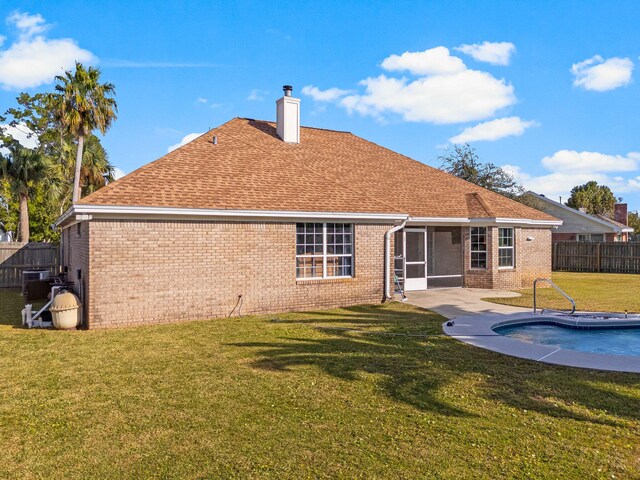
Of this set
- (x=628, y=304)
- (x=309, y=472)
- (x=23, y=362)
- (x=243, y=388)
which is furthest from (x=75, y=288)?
(x=628, y=304)

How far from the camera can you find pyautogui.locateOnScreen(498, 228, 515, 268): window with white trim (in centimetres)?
1858

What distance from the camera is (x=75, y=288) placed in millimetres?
13008

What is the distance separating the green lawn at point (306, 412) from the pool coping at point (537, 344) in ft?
1.31

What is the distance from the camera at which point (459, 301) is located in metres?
14.9

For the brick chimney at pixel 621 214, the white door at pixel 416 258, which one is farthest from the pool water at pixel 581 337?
the brick chimney at pixel 621 214

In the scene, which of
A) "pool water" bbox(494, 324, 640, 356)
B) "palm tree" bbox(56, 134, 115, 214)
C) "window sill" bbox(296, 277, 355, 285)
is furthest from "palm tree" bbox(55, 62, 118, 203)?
"pool water" bbox(494, 324, 640, 356)

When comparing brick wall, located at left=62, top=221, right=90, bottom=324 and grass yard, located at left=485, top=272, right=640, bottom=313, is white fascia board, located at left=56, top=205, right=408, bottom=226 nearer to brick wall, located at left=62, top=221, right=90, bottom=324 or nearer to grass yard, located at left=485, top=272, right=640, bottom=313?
brick wall, located at left=62, top=221, right=90, bottom=324

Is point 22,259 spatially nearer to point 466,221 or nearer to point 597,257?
point 466,221

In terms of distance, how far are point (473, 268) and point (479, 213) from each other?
2.29 meters

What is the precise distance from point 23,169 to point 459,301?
80.0 feet

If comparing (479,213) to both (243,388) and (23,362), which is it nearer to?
(243,388)

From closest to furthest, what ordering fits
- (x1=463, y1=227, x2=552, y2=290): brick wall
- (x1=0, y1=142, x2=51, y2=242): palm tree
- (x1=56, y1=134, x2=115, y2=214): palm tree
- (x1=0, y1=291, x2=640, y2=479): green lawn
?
(x1=0, y1=291, x2=640, y2=479): green lawn
(x1=463, y1=227, x2=552, y2=290): brick wall
(x1=0, y1=142, x2=51, y2=242): palm tree
(x1=56, y1=134, x2=115, y2=214): palm tree

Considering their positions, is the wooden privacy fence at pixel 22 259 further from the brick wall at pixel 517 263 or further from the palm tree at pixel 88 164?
the brick wall at pixel 517 263

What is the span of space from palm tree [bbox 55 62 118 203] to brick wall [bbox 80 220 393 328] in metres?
12.8
